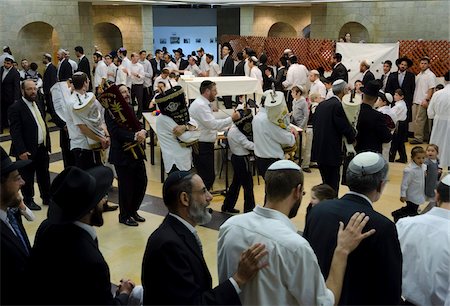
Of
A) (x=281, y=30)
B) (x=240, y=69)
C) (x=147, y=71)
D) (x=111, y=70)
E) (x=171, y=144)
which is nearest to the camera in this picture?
(x=171, y=144)

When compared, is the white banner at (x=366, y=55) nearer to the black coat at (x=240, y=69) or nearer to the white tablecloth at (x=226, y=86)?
the black coat at (x=240, y=69)

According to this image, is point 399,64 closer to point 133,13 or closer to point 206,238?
point 206,238

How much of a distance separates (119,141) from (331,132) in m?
2.29

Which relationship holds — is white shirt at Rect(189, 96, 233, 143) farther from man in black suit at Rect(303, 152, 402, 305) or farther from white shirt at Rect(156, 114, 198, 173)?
man in black suit at Rect(303, 152, 402, 305)

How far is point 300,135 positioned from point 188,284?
240 inches

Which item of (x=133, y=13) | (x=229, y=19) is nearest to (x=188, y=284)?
(x=133, y=13)

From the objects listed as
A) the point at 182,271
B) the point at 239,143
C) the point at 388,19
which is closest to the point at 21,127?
the point at 239,143

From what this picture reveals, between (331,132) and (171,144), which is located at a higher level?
(331,132)

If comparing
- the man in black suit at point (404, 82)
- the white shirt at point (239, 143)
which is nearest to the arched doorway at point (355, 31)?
the man in black suit at point (404, 82)

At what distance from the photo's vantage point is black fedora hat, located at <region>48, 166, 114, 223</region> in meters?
2.27

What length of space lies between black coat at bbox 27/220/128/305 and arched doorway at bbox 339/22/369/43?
16798mm

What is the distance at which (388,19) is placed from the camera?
15945 mm

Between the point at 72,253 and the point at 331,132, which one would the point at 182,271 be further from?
the point at 331,132

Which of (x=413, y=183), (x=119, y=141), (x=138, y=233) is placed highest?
(x=119, y=141)
